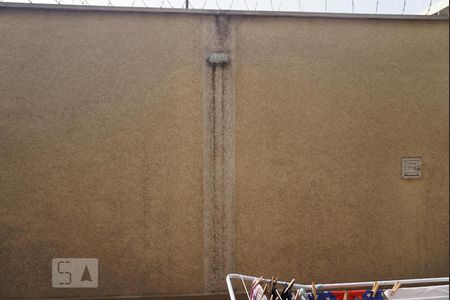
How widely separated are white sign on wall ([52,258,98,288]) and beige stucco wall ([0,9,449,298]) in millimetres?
72

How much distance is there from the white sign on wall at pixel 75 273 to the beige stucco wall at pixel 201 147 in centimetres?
7

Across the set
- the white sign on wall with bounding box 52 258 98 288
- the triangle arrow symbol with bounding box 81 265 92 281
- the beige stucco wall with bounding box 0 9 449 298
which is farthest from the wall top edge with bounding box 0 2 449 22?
the triangle arrow symbol with bounding box 81 265 92 281

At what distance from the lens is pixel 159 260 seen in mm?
3898

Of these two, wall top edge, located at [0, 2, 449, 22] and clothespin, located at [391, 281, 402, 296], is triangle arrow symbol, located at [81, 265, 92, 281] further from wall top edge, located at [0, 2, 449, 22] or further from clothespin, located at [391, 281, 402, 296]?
clothespin, located at [391, 281, 402, 296]

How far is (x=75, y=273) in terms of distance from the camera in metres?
3.86

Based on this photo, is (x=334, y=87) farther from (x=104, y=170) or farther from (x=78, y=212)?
(x=78, y=212)

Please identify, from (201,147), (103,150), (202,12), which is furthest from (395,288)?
(202,12)

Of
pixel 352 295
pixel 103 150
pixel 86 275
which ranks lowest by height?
pixel 86 275

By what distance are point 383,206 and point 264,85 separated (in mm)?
1808

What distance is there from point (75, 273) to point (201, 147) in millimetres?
1814

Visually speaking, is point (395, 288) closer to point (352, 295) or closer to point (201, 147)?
point (352, 295)

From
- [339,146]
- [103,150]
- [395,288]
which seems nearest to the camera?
[395,288]

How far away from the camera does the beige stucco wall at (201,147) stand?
3785mm

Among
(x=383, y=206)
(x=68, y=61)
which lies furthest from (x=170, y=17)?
(x=383, y=206)
